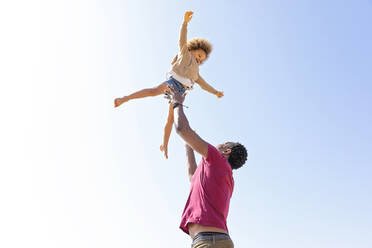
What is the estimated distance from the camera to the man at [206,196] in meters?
3.77

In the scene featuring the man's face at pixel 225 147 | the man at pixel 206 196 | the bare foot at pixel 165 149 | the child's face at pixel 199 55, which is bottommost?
the man at pixel 206 196

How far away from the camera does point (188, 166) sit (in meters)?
5.12

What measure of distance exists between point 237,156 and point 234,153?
6cm

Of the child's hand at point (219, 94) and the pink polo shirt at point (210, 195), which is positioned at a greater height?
the child's hand at point (219, 94)

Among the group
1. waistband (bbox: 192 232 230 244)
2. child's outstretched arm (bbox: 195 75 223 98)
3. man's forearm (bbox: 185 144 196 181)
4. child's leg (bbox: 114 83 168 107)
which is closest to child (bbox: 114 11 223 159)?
child's leg (bbox: 114 83 168 107)

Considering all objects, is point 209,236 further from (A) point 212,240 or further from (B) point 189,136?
(B) point 189,136

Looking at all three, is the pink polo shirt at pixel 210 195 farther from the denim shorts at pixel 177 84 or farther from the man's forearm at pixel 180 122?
the denim shorts at pixel 177 84

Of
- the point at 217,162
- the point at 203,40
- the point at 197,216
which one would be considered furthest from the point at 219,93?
the point at 197,216

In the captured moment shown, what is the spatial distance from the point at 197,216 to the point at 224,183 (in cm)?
51

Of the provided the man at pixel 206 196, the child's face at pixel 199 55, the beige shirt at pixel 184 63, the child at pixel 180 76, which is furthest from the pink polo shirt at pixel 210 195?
the child's face at pixel 199 55

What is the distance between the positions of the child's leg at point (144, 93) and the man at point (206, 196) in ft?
6.47

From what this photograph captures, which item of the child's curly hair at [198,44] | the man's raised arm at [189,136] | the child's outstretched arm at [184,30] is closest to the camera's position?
the man's raised arm at [189,136]

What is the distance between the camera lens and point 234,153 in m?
4.73

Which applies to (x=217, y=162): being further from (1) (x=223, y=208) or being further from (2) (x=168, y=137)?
(2) (x=168, y=137)
